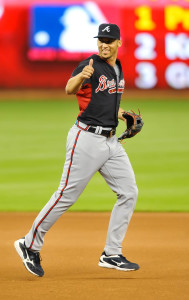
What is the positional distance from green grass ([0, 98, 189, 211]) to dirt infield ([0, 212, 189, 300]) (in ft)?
2.85

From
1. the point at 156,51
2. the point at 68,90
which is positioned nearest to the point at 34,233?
the point at 68,90

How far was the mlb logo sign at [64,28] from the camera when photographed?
21.8 metres

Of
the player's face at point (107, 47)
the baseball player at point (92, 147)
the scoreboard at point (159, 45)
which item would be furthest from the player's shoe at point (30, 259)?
the scoreboard at point (159, 45)

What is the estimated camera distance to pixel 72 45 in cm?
2184

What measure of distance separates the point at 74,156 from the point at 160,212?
2904 mm

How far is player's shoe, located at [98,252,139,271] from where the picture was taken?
558 cm

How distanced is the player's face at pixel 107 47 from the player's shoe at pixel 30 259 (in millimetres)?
1532

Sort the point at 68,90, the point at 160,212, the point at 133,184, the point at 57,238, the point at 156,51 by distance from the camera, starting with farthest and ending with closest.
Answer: the point at 156,51
the point at 160,212
the point at 57,238
the point at 133,184
the point at 68,90

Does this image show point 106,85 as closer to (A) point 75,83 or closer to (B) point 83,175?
(A) point 75,83

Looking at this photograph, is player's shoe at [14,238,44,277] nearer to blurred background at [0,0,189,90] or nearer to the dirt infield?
the dirt infield

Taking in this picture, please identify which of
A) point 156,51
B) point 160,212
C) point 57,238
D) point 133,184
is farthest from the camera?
point 156,51

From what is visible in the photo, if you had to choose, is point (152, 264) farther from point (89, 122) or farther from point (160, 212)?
point (160, 212)

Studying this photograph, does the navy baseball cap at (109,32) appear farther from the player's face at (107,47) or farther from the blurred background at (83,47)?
the blurred background at (83,47)

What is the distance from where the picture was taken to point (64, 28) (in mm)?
21906
